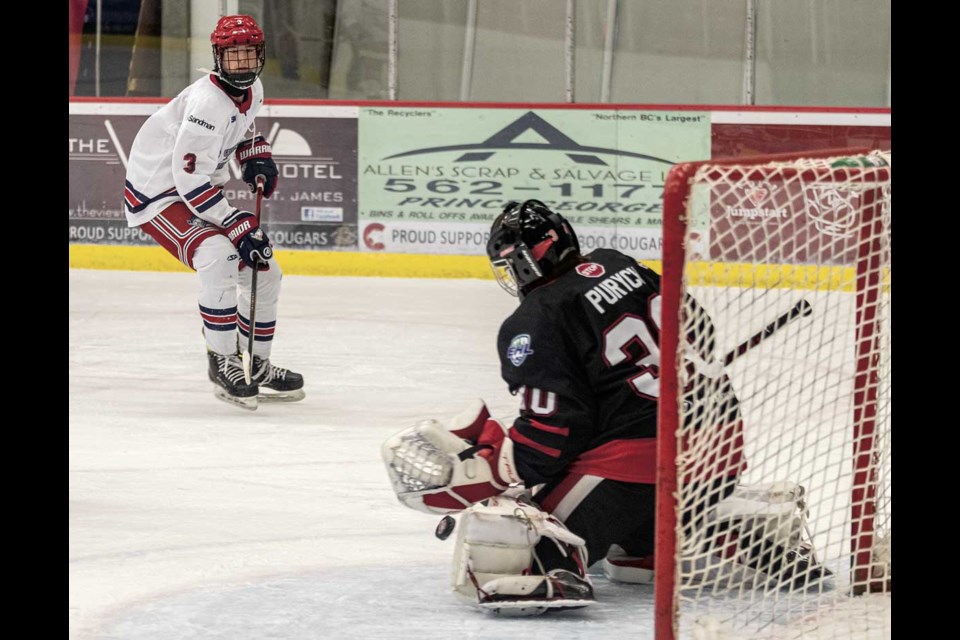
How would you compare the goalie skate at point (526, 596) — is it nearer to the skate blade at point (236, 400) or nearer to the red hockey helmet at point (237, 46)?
the skate blade at point (236, 400)

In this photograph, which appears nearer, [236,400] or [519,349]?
[519,349]

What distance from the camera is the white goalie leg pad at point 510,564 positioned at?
8.53ft

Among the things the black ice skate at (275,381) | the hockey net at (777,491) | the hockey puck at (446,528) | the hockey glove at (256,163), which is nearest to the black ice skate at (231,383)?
the black ice skate at (275,381)

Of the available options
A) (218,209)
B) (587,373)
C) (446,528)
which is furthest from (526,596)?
(218,209)

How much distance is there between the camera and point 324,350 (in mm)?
5926

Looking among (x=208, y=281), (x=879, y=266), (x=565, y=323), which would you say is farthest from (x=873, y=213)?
(x=208, y=281)

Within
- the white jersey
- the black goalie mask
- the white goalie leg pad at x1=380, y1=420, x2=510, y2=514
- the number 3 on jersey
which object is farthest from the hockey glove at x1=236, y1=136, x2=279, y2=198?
the number 3 on jersey

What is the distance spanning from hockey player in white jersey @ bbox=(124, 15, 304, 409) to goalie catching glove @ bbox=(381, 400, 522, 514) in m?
2.19

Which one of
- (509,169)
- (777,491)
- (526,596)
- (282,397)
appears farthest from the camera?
(509,169)

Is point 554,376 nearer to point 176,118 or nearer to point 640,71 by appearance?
point 176,118

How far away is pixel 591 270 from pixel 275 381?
2519 millimetres

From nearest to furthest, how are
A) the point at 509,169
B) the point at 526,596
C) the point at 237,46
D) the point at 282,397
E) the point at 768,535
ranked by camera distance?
the point at 526,596 < the point at 768,535 < the point at 237,46 < the point at 282,397 < the point at 509,169

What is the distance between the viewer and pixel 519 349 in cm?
262

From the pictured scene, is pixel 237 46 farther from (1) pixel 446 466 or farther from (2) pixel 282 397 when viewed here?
(1) pixel 446 466
